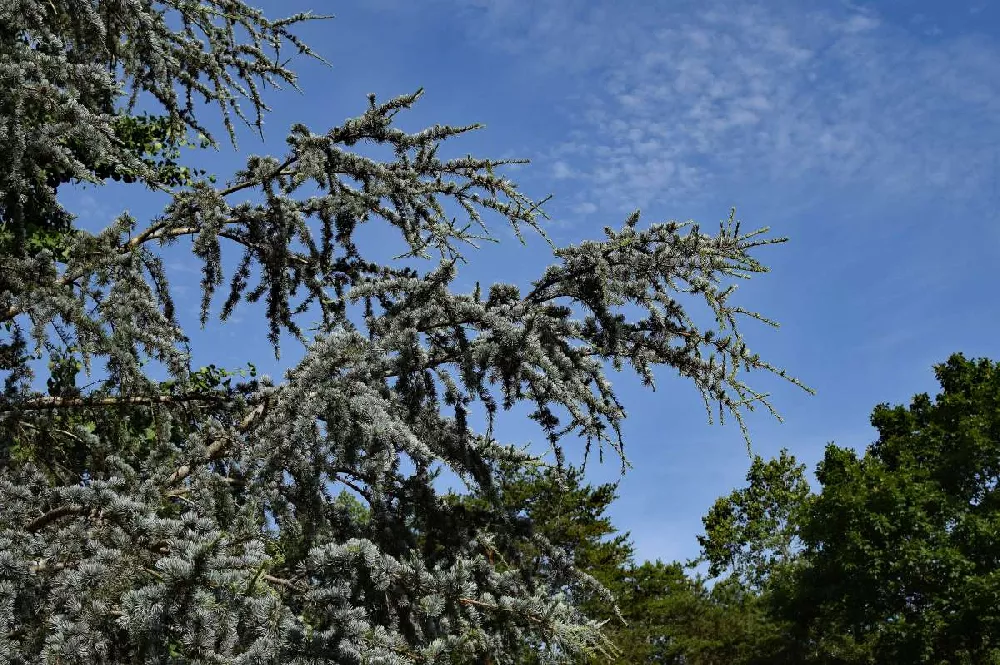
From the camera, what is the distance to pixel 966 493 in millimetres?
22000

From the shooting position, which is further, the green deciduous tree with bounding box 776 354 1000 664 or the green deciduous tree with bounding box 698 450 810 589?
the green deciduous tree with bounding box 698 450 810 589

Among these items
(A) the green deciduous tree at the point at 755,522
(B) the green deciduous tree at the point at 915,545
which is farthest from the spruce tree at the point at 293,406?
(A) the green deciduous tree at the point at 755,522

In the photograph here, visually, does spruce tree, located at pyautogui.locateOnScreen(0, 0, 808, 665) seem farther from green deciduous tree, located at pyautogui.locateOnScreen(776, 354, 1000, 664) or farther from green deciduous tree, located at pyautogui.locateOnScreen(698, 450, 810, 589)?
green deciduous tree, located at pyautogui.locateOnScreen(698, 450, 810, 589)

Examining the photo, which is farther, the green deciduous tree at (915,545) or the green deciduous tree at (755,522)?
the green deciduous tree at (755,522)

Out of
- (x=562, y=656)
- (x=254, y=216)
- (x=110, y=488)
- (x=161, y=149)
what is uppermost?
(x=161, y=149)

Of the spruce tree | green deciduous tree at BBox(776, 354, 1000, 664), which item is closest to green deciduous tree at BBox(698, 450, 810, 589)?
green deciduous tree at BBox(776, 354, 1000, 664)

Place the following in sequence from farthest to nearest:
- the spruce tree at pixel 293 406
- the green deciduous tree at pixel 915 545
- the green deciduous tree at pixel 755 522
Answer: the green deciduous tree at pixel 755 522
the green deciduous tree at pixel 915 545
the spruce tree at pixel 293 406

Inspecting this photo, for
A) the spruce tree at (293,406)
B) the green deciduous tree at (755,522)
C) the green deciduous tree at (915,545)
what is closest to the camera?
the spruce tree at (293,406)

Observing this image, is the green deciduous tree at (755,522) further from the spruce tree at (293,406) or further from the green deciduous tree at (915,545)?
the spruce tree at (293,406)

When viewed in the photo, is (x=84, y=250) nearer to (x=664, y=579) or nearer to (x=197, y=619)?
(x=197, y=619)

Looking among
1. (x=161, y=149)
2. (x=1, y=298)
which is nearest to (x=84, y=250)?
(x=1, y=298)

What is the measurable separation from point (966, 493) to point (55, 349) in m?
23.1

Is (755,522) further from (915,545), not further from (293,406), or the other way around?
(293,406)

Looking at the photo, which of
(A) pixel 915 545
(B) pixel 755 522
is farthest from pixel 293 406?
(B) pixel 755 522
